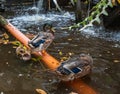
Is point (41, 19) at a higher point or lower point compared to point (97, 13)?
lower

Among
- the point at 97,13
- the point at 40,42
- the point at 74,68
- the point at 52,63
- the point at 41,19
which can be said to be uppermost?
the point at 97,13

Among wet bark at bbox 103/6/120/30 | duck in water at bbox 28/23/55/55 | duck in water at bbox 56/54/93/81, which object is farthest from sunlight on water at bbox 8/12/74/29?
duck in water at bbox 56/54/93/81

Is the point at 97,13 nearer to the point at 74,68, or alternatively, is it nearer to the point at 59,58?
the point at 74,68

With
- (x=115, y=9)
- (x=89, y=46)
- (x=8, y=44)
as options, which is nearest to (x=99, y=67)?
(x=89, y=46)

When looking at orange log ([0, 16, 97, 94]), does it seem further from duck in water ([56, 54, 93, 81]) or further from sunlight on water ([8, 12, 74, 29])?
sunlight on water ([8, 12, 74, 29])

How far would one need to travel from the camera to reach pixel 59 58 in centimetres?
788

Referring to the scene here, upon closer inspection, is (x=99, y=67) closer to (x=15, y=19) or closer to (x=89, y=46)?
(x=89, y=46)

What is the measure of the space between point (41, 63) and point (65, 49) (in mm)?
1440

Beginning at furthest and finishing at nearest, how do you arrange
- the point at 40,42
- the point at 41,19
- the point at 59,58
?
the point at 41,19
the point at 59,58
the point at 40,42

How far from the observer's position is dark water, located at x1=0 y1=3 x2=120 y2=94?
20.6 feet

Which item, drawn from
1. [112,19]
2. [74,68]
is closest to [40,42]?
[74,68]

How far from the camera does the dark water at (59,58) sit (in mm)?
6293

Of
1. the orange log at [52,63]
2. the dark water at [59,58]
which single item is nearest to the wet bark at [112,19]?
the dark water at [59,58]

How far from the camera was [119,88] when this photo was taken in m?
6.26
